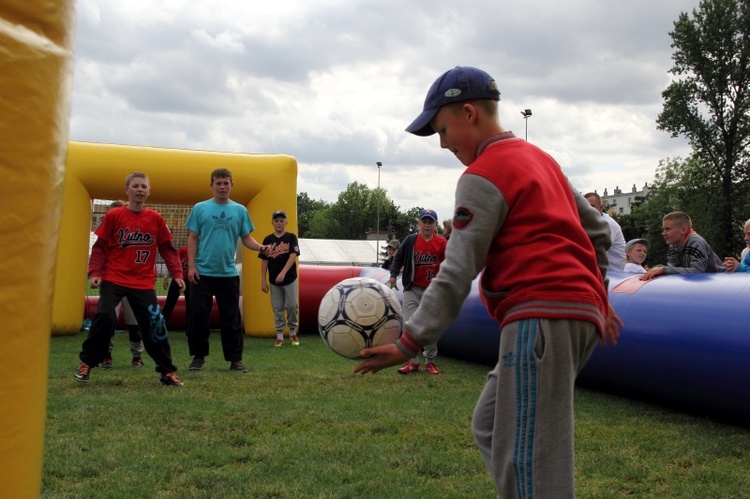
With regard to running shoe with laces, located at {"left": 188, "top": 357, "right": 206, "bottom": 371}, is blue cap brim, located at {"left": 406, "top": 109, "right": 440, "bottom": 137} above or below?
above

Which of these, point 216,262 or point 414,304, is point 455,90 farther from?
point 414,304

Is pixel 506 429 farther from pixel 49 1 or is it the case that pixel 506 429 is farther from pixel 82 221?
pixel 82 221

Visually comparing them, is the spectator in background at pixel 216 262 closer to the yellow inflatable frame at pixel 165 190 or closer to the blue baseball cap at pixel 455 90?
the yellow inflatable frame at pixel 165 190

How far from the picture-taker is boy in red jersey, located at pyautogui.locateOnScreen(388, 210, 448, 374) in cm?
844

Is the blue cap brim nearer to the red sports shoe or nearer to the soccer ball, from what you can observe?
the soccer ball

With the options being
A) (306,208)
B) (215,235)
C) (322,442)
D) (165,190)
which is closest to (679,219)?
(322,442)

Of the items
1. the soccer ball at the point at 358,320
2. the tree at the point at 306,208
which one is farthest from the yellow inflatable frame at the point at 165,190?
the tree at the point at 306,208

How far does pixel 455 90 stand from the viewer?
256 cm

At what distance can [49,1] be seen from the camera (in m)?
0.96

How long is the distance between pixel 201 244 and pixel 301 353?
2.82 metres

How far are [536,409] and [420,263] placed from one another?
6247 millimetres

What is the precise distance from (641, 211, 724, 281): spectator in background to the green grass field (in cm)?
130

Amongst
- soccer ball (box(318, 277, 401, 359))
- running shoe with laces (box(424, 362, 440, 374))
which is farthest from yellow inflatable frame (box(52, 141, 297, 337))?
soccer ball (box(318, 277, 401, 359))

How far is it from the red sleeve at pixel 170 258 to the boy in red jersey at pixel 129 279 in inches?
5.0
